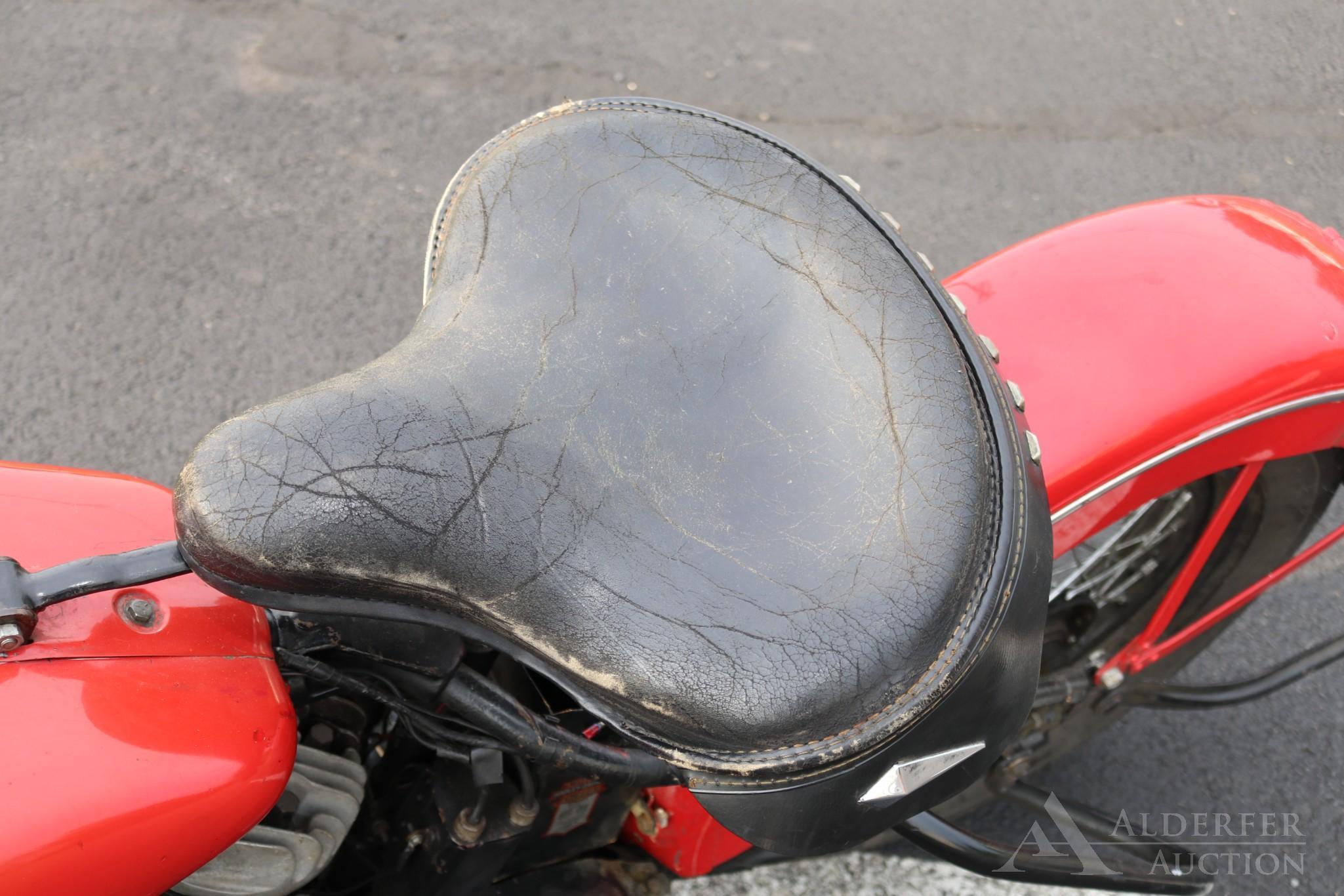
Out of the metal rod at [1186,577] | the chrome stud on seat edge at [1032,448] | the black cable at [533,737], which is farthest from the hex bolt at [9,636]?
the metal rod at [1186,577]

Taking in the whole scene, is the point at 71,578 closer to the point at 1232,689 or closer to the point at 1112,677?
the point at 1112,677

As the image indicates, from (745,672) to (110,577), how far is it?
1.96 ft

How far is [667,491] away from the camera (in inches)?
39.9

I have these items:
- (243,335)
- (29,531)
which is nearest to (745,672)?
(29,531)

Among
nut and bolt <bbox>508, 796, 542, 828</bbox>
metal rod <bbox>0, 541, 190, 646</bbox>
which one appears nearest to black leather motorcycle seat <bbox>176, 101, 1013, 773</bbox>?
metal rod <bbox>0, 541, 190, 646</bbox>

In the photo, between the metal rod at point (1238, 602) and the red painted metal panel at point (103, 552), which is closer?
the red painted metal panel at point (103, 552)

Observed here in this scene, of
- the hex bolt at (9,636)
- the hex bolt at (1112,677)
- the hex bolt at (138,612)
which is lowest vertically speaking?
the hex bolt at (1112,677)

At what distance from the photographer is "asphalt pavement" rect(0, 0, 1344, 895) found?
2.48 metres

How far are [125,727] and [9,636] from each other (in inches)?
5.2

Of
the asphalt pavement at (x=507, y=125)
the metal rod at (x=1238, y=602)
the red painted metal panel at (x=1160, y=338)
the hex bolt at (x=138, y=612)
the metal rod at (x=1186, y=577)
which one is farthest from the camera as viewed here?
the asphalt pavement at (x=507, y=125)

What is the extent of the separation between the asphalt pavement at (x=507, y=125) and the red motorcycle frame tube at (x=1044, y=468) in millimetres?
1112

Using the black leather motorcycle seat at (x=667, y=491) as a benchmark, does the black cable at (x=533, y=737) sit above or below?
below

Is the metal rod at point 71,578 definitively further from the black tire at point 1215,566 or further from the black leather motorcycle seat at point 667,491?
the black tire at point 1215,566

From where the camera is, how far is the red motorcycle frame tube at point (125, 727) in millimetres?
944
